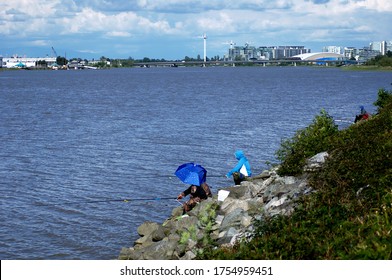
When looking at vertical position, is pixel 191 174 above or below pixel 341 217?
below

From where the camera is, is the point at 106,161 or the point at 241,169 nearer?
the point at 241,169

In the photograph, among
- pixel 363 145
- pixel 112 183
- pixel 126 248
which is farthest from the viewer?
pixel 112 183

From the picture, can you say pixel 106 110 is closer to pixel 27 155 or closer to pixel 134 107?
pixel 134 107

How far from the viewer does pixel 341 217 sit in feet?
35.5

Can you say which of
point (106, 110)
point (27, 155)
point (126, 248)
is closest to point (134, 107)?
point (106, 110)

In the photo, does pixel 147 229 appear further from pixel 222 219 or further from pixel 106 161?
pixel 106 161

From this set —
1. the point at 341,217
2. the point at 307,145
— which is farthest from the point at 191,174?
the point at 341,217

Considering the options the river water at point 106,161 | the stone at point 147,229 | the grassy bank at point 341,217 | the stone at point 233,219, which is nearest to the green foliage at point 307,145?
the grassy bank at point 341,217

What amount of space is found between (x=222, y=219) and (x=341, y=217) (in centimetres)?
482

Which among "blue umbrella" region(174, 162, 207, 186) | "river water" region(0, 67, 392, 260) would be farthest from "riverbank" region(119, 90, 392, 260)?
"river water" region(0, 67, 392, 260)

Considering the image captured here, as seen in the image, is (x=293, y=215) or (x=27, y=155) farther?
(x=27, y=155)

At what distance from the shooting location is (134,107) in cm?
6228

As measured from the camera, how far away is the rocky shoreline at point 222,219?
13.3m

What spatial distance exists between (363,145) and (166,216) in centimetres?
753
